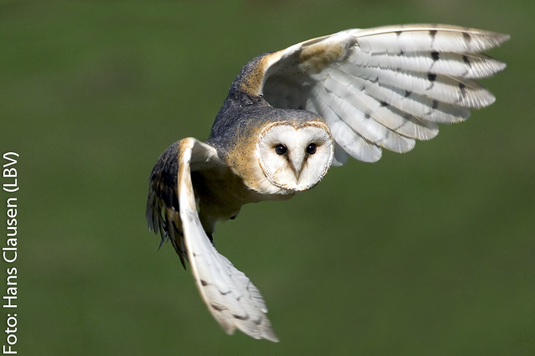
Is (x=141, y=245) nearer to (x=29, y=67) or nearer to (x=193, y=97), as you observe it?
(x=193, y=97)

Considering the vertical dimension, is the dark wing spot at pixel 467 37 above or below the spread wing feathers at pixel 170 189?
Answer: above

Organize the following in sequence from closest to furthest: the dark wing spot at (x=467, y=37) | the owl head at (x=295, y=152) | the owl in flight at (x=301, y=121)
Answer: the owl in flight at (x=301, y=121) → the owl head at (x=295, y=152) → the dark wing spot at (x=467, y=37)

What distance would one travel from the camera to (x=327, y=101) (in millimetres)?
5105

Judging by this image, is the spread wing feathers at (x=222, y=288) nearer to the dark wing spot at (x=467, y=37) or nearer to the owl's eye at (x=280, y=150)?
the owl's eye at (x=280, y=150)

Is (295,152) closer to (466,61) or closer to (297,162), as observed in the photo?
(297,162)

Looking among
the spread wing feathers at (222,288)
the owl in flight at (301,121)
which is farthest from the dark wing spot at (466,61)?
the spread wing feathers at (222,288)

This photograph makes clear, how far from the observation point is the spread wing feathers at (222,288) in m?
3.61

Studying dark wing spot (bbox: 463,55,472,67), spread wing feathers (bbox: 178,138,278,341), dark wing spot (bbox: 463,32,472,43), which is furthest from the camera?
dark wing spot (bbox: 463,55,472,67)

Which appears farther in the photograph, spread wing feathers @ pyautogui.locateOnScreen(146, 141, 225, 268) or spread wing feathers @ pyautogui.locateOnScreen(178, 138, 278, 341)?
spread wing feathers @ pyautogui.locateOnScreen(146, 141, 225, 268)

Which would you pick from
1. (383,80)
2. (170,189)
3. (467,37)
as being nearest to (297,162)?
(170,189)

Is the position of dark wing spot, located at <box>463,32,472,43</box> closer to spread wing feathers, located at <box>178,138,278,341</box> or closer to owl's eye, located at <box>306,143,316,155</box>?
owl's eye, located at <box>306,143,316,155</box>

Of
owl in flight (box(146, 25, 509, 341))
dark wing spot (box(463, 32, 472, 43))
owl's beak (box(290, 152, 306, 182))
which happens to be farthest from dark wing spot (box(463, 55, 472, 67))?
owl's beak (box(290, 152, 306, 182))

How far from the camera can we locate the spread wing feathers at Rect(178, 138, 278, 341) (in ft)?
11.8

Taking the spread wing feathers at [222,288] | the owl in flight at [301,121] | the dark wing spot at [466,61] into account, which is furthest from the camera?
the dark wing spot at [466,61]
